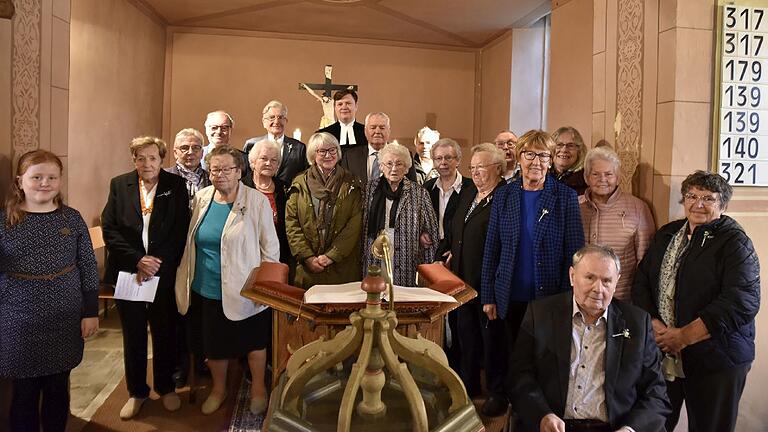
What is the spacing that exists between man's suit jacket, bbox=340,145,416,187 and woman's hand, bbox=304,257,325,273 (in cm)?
76

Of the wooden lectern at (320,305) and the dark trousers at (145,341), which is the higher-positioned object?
the wooden lectern at (320,305)

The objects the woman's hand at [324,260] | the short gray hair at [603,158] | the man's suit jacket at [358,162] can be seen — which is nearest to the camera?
the short gray hair at [603,158]

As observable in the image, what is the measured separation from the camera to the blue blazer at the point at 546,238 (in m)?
2.81

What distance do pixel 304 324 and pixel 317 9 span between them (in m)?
4.81

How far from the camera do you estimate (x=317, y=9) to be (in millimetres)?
6613

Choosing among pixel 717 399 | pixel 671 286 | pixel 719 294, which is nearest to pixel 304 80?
pixel 671 286

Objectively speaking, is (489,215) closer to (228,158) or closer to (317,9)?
(228,158)

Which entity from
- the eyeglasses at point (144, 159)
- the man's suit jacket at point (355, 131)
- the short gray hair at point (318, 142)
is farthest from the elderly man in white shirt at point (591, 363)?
the man's suit jacket at point (355, 131)

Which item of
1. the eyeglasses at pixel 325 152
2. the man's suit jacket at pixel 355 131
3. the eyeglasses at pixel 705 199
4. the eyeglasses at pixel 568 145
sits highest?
the man's suit jacket at pixel 355 131

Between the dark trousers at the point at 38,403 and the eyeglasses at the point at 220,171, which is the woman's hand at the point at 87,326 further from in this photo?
the eyeglasses at the point at 220,171

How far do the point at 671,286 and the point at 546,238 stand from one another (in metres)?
0.58

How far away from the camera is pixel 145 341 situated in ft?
10.3

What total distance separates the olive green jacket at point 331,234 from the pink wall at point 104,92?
8.90 ft

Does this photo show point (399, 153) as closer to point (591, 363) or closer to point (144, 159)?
point (144, 159)
